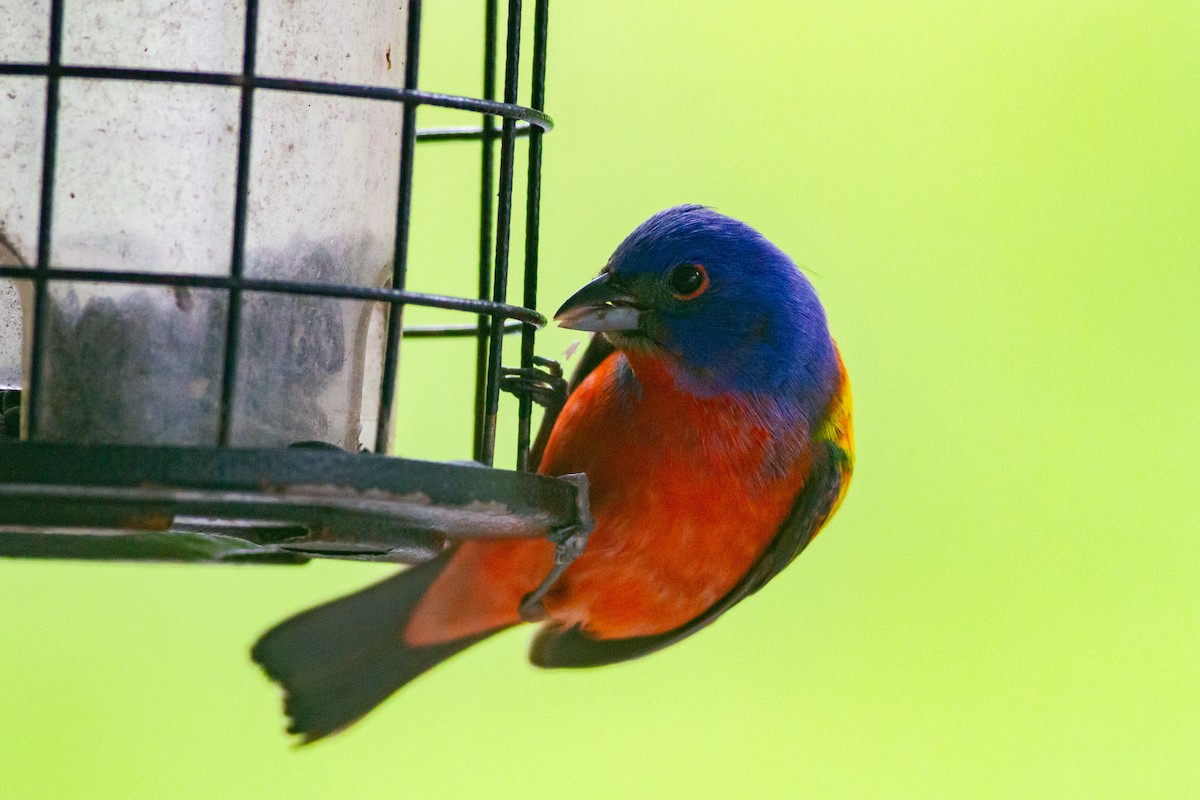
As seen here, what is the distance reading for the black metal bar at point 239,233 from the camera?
3.20 metres

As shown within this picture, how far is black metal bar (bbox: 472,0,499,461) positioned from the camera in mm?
4125

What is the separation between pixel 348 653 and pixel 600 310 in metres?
1.34

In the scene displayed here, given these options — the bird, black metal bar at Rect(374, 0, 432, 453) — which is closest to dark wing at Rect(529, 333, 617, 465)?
the bird

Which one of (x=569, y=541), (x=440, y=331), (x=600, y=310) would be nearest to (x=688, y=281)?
(x=600, y=310)

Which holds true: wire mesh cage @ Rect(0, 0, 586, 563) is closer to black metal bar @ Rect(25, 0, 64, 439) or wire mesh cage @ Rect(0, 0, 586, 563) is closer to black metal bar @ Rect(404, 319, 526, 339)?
black metal bar @ Rect(25, 0, 64, 439)

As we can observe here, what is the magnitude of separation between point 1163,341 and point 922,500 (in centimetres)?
128

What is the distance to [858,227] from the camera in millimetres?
7391

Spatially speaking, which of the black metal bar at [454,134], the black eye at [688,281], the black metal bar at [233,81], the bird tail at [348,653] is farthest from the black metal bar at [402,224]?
the bird tail at [348,653]

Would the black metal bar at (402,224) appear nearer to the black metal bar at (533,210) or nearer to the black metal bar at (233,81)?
the black metal bar at (233,81)

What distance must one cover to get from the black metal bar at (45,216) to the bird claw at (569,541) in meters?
1.20

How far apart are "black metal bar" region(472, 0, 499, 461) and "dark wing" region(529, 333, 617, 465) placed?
1.21 meters

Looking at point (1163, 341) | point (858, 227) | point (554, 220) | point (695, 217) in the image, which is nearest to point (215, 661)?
point (554, 220)

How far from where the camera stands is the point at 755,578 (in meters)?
5.23

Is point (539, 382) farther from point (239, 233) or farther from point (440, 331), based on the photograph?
point (239, 233)
